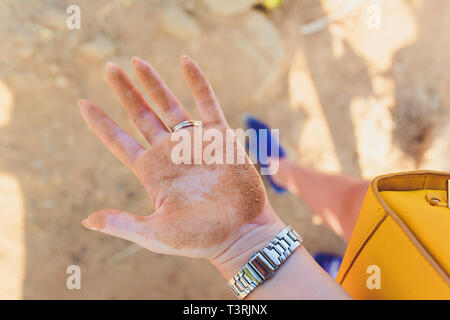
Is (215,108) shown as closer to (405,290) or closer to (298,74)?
(405,290)

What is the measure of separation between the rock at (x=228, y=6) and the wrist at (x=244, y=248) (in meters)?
1.65

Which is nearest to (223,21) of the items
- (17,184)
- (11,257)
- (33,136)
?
(33,136)

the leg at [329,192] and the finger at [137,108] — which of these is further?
the leg at [329,192]

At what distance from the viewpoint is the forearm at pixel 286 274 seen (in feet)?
3.14

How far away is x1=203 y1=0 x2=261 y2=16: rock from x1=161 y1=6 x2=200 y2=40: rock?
17cm

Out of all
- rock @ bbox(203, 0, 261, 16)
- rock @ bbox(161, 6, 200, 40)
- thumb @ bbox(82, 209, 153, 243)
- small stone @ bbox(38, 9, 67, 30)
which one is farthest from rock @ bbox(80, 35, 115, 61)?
thumb @ bbox(82, 209, 153, 243)

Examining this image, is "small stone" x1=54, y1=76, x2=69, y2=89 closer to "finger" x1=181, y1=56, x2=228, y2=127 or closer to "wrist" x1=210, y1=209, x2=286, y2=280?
"finger" x1=181, y1=56, x2=228, y2=127

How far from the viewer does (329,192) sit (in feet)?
6.07

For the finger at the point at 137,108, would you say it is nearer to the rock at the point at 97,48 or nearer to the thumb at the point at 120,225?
the thumb at the point at 120,225

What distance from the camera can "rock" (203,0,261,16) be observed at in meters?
2.14

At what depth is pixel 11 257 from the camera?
183 centimetres

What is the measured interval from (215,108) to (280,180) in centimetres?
114
